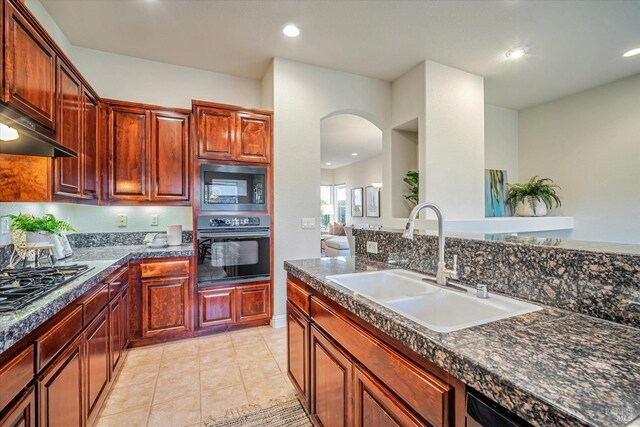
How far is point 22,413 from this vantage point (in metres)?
0.97

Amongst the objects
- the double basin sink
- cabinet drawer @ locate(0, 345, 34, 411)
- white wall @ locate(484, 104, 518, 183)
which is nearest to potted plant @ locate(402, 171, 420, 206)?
white wall @ locate(484, 104, 518, 183)

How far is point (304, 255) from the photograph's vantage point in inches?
132

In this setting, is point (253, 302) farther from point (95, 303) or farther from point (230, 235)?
point (95, 303)

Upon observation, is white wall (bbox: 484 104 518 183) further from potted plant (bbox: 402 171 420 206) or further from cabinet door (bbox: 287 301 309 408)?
cabinet door (bbox: 287 301 309 408)

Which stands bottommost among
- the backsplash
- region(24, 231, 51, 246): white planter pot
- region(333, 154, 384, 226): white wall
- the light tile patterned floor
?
the light tile patterned floor

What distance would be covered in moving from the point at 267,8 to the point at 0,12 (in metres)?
1.70

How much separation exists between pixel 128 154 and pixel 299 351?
2486mm

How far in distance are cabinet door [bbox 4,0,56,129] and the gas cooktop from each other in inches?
33.1

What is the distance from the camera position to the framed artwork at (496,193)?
4.55 meters

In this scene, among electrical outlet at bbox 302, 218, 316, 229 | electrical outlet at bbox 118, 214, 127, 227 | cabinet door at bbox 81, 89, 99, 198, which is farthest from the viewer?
electrical outlet at bbox 302, 218, 316, 229

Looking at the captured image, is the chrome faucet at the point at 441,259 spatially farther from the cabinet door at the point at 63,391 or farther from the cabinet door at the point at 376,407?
the cabinet door at the point at 63,391

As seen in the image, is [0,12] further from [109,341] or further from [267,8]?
[109,341]

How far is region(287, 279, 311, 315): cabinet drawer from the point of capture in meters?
1.63

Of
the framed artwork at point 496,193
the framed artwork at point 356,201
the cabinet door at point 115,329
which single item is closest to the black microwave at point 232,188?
the cabinet door at point 115,329
